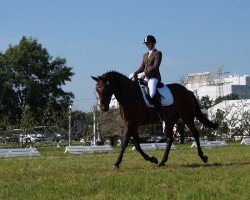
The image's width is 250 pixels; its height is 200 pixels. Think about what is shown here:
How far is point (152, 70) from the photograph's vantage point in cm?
1261

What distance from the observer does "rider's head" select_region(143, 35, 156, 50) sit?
12.8 metres

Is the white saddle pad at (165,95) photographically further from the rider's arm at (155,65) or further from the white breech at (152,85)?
the rider's arm at (155,65)

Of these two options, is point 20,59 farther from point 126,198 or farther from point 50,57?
point 126,198

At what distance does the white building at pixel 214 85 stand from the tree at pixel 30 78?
79.5 m

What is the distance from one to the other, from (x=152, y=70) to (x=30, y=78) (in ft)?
202

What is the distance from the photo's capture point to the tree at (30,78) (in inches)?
2771

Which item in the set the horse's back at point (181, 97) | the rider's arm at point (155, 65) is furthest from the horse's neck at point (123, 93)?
the horse's back at point (181, 97)

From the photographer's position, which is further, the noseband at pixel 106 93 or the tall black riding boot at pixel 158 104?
the tall black riding boot at pixel 158 104

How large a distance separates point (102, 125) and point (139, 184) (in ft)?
112

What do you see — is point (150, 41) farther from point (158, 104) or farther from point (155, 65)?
point (158, 104)

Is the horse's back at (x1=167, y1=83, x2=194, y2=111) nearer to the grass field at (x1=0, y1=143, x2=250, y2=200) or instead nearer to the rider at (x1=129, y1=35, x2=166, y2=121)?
the rider at (x1=129, y1=35, x2=166, y2=121)

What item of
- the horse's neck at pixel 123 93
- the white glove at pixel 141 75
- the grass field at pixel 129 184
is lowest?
the grass field at pixel 129 184

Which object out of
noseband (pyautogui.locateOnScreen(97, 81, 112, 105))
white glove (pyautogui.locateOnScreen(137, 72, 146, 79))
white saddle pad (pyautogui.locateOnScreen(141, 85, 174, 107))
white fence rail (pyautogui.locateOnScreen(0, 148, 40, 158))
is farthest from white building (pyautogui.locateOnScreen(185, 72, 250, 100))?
noseband (pyautogui.locateOnScreen(97, 81, 112, 105))

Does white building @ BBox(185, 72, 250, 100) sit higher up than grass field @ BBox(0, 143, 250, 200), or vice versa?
white building @ BBox(185, 72, 250, 100)
